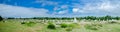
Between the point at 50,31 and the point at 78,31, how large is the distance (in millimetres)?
3563

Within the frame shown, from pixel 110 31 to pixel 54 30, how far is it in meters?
7.28

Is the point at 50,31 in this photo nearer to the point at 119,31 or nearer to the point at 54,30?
the point at 54,30

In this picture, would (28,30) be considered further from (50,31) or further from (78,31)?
(78,31)

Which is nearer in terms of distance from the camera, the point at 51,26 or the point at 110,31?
the point at 110,31

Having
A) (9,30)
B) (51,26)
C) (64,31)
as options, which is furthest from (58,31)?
(9,30)

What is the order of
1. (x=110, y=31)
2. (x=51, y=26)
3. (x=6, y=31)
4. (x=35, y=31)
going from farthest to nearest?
(x=51, y=26)
(x=110, y=31)
(x=35, y=31)
(x=6, y=31)

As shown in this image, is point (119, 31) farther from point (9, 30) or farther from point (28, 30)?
point (9, 30)

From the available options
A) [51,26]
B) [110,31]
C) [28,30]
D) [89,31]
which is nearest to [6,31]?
[28,30]

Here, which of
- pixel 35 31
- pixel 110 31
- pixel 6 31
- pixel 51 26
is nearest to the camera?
pixel 6 31

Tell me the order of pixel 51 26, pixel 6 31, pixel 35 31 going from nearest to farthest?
1. pixel 6 31
2. pixel 35 31
3. pixel 51 26

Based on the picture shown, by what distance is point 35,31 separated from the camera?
30.0m

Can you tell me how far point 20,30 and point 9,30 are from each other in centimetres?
142

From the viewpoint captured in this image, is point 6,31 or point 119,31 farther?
point 119,31

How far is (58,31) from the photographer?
103 feet
